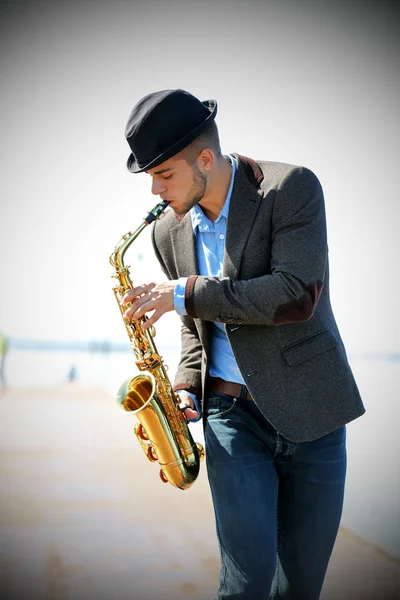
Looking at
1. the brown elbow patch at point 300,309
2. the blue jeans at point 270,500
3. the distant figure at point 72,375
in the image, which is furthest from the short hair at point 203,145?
the distant figure at point 72,375

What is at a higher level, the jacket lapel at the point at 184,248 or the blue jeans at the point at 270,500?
the jacket lapel at the point at 184,248

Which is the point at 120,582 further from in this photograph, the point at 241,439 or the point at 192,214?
the point at 192,214

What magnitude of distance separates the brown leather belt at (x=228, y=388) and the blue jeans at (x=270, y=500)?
0.02 metres

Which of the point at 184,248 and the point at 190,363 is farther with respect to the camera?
the point at 190,363

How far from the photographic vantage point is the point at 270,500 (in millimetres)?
2020

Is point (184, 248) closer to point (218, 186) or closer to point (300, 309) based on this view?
point (218, 186)

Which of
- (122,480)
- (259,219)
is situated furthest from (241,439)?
(122,480)

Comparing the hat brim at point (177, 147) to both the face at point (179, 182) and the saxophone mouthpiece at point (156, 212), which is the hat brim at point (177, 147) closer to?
the face at point (179, 182)

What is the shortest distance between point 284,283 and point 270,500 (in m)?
0.68

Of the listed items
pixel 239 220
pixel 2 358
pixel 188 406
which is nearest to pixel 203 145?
pixel 239 220

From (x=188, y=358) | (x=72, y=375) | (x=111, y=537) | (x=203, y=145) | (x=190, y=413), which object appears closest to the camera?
(x=203, y=145)

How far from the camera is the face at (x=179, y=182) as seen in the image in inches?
81.0

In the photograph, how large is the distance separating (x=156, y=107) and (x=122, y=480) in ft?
15.0

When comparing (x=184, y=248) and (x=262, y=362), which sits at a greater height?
(x=184, y=248)
